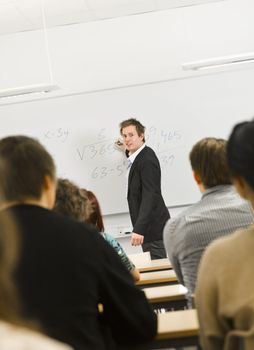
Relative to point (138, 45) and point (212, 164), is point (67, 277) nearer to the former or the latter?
→ point (212, 164)

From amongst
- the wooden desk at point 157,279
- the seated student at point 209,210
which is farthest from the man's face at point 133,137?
the seated student at point 209,210

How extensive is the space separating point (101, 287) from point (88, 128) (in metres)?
3.83

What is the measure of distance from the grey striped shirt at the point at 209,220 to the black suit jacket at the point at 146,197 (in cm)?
216

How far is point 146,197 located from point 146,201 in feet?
0.11

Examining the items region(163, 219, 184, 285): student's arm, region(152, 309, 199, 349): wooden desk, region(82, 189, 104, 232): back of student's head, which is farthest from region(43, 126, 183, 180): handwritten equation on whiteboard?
region(152, 309, 199, 349): wooden desk

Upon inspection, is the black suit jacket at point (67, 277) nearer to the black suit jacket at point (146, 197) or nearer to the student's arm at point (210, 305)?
the student's arm at point (210, 305)

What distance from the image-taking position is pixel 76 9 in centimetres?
498

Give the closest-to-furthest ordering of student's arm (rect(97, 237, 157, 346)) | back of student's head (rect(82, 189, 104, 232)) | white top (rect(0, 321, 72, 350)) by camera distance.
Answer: white top (rect(0, 321, 72, 350))
student's arm (rect(97, 237, 157, 346))
back of student's head (rect(82, 189, 104, 232))

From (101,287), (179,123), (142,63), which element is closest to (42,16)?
(142,63)

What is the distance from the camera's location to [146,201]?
14.3 feet

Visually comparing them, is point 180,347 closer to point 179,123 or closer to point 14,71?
point 179,123

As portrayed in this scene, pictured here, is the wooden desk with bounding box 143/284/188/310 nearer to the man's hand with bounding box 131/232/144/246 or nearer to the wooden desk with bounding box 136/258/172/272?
the wooden desk with bounding box 136/258/172/272

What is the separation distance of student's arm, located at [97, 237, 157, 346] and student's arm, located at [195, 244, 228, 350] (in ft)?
0.74

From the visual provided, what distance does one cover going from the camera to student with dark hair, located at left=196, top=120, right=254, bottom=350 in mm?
1294
